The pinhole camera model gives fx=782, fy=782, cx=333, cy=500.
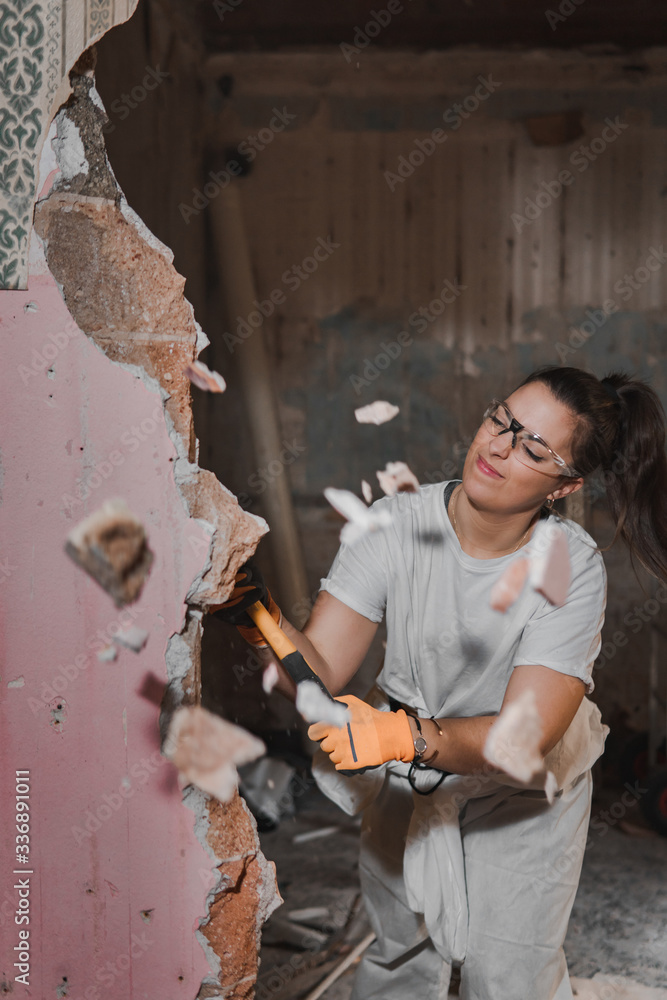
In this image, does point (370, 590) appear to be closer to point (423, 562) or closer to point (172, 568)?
point (423, 562)

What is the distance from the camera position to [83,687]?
1281 mm

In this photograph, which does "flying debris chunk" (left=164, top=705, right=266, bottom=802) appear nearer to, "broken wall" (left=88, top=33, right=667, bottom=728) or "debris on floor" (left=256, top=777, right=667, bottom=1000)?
"debris on floor" (left=256, top=777, right=667, bottom=1000)

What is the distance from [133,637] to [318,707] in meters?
0.33

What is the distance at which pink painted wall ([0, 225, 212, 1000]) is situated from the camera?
4.08 feet

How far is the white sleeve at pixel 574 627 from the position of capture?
150cm

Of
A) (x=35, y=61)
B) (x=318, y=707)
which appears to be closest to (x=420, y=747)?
(x=318, y=707)

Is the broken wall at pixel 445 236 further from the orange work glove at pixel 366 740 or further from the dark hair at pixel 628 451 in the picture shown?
the orange work glove at pixel 366 740

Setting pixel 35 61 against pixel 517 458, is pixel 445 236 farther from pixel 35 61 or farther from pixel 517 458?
pixel 35 61

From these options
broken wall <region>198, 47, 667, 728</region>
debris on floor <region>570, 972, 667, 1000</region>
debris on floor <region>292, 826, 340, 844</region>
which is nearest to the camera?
debris on floor <region>570, 972, 667, 1000</region>

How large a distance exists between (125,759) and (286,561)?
7.03 ft

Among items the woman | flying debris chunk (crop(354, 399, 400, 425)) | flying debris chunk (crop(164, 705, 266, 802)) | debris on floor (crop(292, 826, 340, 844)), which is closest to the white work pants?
the woman

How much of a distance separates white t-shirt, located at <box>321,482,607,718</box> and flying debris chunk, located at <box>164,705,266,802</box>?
0.48 meters

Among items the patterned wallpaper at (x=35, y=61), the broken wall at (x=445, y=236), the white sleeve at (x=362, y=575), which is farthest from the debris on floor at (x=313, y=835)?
the patterned wallpaper at (x=35, y=61)

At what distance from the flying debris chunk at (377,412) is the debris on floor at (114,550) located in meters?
2.33
